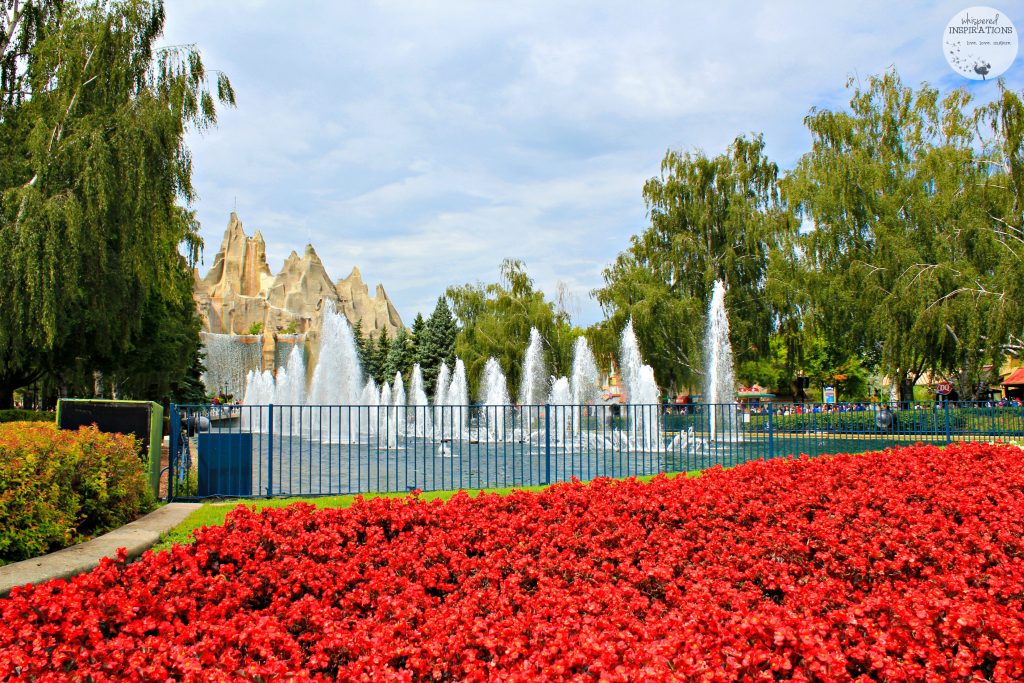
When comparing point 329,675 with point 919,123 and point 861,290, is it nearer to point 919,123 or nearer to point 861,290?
point 861,290

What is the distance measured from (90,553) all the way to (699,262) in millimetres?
30928

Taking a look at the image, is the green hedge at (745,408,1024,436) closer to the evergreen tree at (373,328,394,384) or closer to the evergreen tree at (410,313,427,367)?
the evergreen tree at (410,313,427,367)

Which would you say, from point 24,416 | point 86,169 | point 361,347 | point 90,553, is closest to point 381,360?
point 361,347

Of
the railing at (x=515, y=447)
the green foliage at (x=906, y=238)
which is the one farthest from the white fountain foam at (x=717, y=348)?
the railing at (x=515, y=447)

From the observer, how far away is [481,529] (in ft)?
19.2

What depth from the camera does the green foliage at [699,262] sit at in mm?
32406

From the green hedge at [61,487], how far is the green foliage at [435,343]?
133ft

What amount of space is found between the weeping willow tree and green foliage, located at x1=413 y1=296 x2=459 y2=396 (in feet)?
99.0

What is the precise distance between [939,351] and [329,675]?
28.9m

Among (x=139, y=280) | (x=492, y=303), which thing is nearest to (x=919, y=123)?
(x=492, y=303)

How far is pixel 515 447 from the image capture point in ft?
60.7

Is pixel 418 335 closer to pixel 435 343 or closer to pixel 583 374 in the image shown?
pixel 435 343

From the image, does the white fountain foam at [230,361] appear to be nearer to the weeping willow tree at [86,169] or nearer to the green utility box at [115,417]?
the weeping willow tree at [86,169]

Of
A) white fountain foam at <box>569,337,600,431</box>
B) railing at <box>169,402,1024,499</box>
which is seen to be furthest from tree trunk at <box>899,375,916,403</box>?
white fountain foam at <box>569,337,600,431</box>
